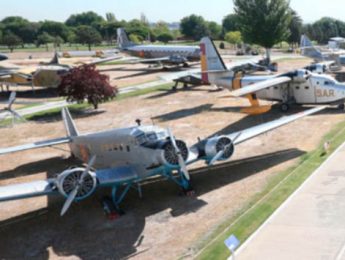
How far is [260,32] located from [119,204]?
52.0 meters

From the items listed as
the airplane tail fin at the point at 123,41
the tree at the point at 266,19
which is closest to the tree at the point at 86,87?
the tree at the point at 266,19

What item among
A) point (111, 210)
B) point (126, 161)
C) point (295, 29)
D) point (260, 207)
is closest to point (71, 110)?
point (126, 161)

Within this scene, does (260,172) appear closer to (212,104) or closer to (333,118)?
(333,118)

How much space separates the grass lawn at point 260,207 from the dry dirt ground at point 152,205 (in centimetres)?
44

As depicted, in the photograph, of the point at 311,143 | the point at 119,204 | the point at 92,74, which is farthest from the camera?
the point at 92,74

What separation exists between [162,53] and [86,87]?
3145cm

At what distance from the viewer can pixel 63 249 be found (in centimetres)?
1466

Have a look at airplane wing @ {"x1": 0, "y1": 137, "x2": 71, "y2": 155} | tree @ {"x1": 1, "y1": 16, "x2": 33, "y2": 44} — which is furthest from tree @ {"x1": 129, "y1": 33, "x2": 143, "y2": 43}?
airplane wing @ {"x1": 0, "y1": 137, "x2": 71, "y2": 155}

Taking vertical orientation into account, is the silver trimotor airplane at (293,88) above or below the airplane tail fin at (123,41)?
below

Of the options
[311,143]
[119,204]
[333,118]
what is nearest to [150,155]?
[119,204]

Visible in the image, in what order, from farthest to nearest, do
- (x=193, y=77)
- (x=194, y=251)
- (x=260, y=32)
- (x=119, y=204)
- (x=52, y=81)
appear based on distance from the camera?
(x=260, y=32) < (x=52, y=81) < (x=193, y=77) < (x=119, y=204) < (x=194, y=251)

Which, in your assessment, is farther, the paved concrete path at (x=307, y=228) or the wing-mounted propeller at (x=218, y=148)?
the wing-mounted propeller at (x=218, y=148)

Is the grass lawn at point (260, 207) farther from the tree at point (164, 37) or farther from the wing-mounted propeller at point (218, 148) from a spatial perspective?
the tree at point (164, 37)

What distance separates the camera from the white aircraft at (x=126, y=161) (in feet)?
50.0
